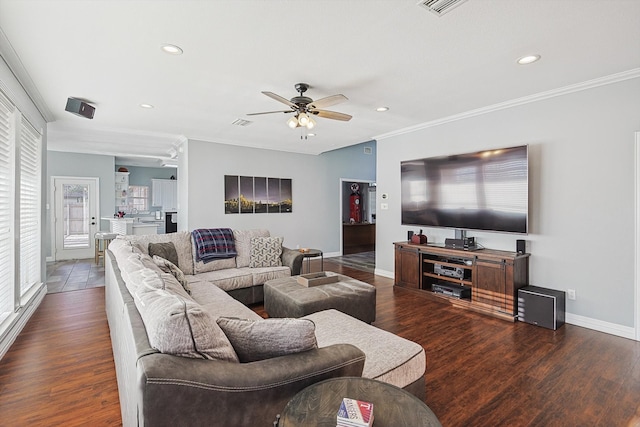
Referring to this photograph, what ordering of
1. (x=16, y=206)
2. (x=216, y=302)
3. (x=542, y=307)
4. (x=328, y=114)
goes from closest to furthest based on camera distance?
(x=216, y=302)
(x=16, y=206)
(x=542, y=307)
(x=328, y=114)

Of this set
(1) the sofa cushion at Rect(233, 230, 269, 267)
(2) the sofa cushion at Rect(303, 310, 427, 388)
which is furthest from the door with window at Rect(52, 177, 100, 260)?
(2) the sofa cushion at Rect(303, 310, 427, 388)

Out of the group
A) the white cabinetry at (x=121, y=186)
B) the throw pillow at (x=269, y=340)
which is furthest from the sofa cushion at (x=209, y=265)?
the white cabinetry at (x=121, y=186)

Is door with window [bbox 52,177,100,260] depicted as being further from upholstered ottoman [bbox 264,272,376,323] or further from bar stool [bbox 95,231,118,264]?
upholstered ottoman [bbox 264,272,376,323]

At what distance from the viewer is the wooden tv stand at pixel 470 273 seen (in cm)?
363

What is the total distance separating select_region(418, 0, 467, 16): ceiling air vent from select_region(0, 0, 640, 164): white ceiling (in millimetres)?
62

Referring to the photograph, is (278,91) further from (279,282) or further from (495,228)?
(495,228)

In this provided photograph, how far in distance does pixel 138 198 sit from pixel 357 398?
1049 centimetres

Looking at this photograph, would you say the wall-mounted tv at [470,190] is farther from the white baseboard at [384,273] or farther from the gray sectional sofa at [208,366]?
the gray sectional sofa at [208,366]

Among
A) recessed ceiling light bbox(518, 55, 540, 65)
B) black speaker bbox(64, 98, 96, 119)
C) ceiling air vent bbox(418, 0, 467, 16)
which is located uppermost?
recessed ceiling light bbox(518, 55, 540, 65)

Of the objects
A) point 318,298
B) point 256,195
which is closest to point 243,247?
point 318,298

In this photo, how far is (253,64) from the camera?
2889 millimetres

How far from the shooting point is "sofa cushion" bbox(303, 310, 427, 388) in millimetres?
1762

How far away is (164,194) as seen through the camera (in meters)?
10.1

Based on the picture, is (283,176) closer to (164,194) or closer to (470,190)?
(470,190)
